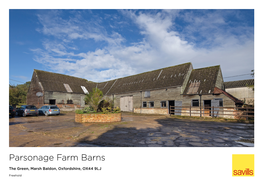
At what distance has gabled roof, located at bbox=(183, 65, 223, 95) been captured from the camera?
750 inches

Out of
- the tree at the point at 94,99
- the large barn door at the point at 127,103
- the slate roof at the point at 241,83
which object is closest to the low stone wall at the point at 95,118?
the tree at the point at 94,99

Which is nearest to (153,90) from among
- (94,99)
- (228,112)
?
(228,112)

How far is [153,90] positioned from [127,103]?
6592 mm

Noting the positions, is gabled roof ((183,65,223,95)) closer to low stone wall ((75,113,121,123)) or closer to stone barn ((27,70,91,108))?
low stone wall ((75,113,121,123))

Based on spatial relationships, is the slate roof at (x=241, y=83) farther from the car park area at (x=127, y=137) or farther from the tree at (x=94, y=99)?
the tree at (x=94, y=99)

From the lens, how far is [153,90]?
81.6 feet

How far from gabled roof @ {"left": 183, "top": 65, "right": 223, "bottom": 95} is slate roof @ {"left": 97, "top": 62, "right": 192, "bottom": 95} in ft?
4.27

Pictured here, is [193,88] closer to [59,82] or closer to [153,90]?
[153,90]

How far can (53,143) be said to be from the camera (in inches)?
227

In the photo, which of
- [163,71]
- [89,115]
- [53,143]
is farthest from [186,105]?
[53,143]

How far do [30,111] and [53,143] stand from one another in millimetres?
15403

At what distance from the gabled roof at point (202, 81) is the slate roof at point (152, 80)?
4.27 feet

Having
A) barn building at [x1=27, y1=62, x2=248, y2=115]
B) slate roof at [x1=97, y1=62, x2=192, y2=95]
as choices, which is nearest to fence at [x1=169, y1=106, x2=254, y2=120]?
barn building at [x1=27, y1=62, x2=248, y2=115]

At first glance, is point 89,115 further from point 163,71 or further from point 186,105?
point 163,71
